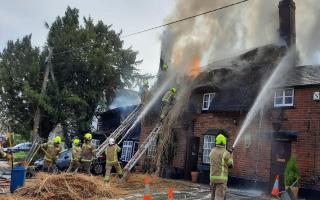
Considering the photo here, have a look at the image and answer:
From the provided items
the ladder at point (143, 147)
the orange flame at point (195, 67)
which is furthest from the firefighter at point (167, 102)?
the orange flame at point (195, 67)

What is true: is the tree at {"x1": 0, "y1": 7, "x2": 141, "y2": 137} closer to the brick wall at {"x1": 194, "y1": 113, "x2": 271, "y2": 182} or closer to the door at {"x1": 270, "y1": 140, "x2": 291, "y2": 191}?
the brick wall at {"x1": 194, "y1": 113, "x2": 271, "y2": 182}

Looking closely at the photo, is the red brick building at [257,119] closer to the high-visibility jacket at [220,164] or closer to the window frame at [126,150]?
the window frame at [126,150]

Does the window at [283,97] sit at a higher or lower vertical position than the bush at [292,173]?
higher

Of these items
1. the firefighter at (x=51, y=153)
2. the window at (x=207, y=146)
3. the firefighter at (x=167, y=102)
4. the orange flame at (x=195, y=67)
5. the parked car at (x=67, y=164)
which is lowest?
the parked car at (x=67, y=164)

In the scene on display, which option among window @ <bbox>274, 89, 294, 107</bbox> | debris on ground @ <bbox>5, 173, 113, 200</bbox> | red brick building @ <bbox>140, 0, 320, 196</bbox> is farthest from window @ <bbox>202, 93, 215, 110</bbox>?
debris on ground @ <bbox>5, 173, 113, 200</bbox>

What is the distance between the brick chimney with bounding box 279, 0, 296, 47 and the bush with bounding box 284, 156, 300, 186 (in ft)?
22.6

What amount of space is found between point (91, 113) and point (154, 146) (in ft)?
40.1

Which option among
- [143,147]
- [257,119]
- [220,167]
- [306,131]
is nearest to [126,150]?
[143,147]

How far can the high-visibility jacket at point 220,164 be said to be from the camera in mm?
8742

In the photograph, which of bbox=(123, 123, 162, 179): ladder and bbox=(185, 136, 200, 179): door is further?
bbox=(185, 136, 200, 179): door

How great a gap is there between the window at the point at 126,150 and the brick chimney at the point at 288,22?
1190 centimetres

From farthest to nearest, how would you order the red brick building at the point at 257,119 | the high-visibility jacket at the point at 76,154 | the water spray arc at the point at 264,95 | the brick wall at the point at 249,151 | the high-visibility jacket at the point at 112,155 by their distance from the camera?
the water spray arc at the point at 264,95, the brick wall at the point at 249,151, the high-visibility jacket at the point at 76,154, the red brick building at the point at 257,119, the high-visibility jacket at the point at 112,155

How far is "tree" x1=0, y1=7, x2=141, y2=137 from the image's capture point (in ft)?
87.9

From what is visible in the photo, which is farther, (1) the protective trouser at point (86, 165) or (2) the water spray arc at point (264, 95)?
(2) the water spray arc at point (264, 95)
